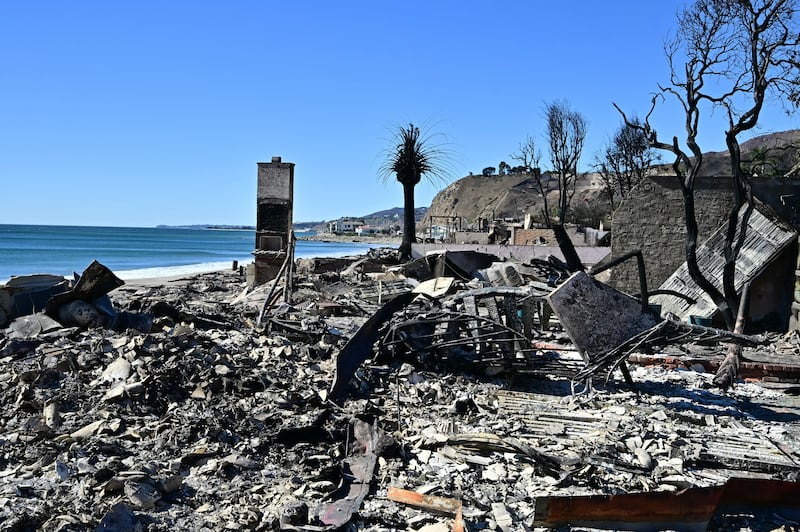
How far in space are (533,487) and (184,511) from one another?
2512 mm

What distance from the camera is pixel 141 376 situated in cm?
671

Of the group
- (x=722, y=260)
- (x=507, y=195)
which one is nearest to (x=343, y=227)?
(x=507, y=195)

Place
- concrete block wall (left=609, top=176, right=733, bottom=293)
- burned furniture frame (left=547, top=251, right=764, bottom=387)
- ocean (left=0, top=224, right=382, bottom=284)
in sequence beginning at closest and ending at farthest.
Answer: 1. burned furniture frame (left=547, top=251, right=764, bottom=387)
2. concrete block wall (left=609, top=176, right=733, bottom=293)
3. ocean (left=0, top=224, right=382, bottom=284)

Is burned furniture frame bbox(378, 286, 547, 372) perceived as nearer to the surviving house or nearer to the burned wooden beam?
the burned wooden beam

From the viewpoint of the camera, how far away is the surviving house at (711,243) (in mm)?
13797

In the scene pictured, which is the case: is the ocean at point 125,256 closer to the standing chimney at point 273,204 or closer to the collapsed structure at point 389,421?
the standing chimney at point 273,204

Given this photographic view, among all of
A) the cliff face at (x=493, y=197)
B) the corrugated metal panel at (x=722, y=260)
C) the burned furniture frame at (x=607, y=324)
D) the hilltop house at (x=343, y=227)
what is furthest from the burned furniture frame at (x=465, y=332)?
the hilltop house at (x=343, y=227)

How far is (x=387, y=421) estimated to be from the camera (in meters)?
6.37

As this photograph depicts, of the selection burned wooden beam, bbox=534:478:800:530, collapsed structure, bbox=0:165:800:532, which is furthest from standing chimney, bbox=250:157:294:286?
burned wooden beam, bbox=534:478:800:530

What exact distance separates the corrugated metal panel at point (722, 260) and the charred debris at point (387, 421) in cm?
335

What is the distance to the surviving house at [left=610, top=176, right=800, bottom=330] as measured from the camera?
1380 cm

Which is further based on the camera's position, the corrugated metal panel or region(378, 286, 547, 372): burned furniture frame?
the corrugated metal panel

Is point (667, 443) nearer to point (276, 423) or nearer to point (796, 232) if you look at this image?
point (276, 423)

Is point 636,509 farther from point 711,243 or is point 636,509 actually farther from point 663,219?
point 663,219
